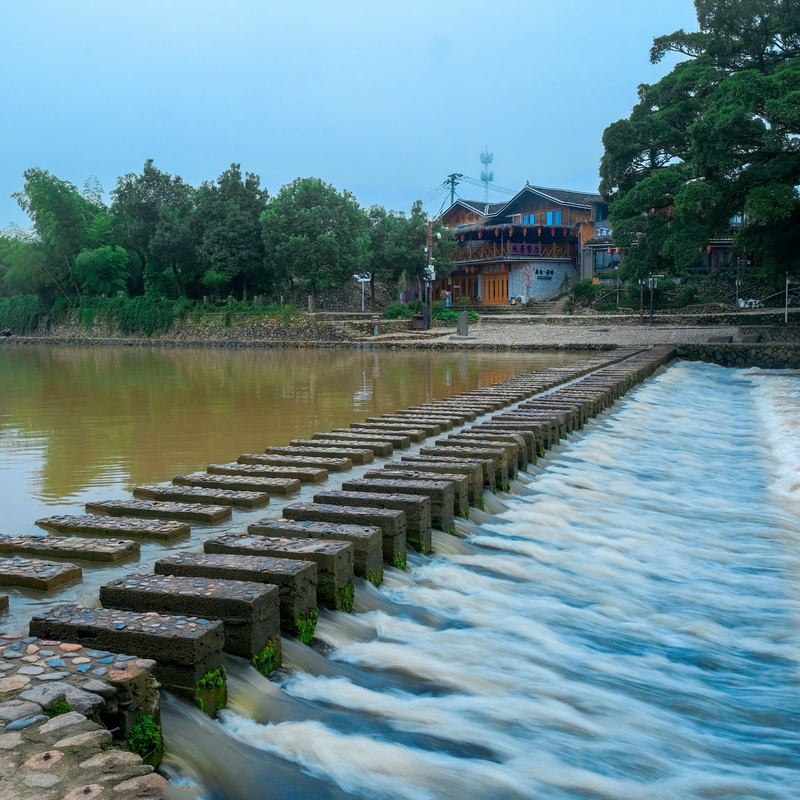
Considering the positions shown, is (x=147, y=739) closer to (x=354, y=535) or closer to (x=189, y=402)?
(x=354, y=535)

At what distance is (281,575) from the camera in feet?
11.5

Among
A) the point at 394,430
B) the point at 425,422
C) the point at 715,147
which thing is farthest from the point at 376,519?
the point at 715,147

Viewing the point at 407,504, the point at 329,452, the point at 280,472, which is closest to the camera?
the point at 407,504

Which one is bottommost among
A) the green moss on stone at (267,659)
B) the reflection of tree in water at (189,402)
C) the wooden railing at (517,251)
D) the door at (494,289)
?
the green moss on stone at (267,659)

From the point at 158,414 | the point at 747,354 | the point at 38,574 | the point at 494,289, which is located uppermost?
the point at 494,289

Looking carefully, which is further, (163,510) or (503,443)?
(503,443)

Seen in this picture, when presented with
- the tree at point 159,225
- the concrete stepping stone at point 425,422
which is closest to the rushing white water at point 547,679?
the concrete stepping stone at point 425,422

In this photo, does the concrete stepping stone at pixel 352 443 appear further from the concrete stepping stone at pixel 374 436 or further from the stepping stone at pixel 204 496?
the stepping stone at pixel 204 496

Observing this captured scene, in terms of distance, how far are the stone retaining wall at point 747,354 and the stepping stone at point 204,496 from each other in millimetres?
21650

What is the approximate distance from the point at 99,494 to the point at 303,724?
15.1 ft

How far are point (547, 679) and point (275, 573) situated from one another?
1311 mm

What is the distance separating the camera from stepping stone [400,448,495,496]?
5961mm

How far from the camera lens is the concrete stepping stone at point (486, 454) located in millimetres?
6543

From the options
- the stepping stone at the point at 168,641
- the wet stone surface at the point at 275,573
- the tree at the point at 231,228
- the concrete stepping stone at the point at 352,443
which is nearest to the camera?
the stepping stone at the point at 168,641
